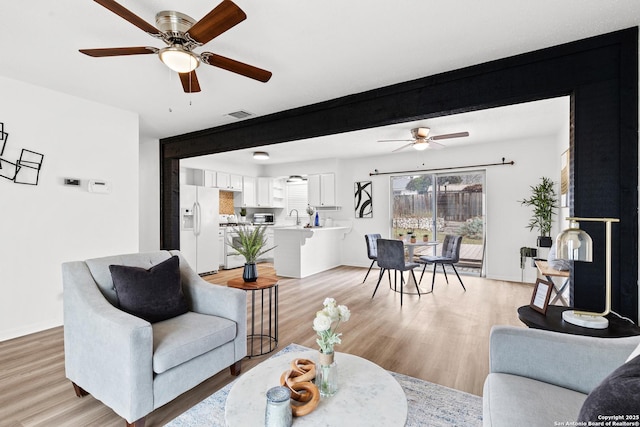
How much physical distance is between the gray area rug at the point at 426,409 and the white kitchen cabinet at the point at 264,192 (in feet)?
20.1

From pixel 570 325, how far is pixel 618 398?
1136mm

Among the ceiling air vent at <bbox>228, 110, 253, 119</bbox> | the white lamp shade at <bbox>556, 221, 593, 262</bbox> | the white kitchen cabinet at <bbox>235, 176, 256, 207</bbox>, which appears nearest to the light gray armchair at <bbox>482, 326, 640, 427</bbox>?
the white lamp shade at <bbox>556, 221, 593, 262</bbox>

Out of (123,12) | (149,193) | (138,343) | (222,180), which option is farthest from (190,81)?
(222,180)

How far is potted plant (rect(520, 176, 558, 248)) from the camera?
15.9 ft

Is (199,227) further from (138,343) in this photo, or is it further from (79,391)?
(138,343)

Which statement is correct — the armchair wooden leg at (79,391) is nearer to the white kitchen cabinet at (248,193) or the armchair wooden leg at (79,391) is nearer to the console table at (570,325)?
the console table at (570,325)

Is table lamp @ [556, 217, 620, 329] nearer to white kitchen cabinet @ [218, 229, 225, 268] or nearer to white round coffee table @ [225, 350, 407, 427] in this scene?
white round coffee table @ [225, 350, 407, 427]

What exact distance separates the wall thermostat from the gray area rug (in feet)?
9.32

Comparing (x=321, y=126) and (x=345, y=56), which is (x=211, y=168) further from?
(x=345, y=56)

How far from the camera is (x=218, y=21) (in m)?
1.68

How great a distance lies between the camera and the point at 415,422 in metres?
1.76

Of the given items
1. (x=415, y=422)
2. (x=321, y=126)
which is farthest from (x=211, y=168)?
(x=415, y=422)

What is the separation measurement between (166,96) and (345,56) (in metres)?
2.07

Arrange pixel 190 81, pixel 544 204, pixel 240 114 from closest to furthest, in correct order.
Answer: pixel 190 81 < pixel 240 114 < pixel 544 204
